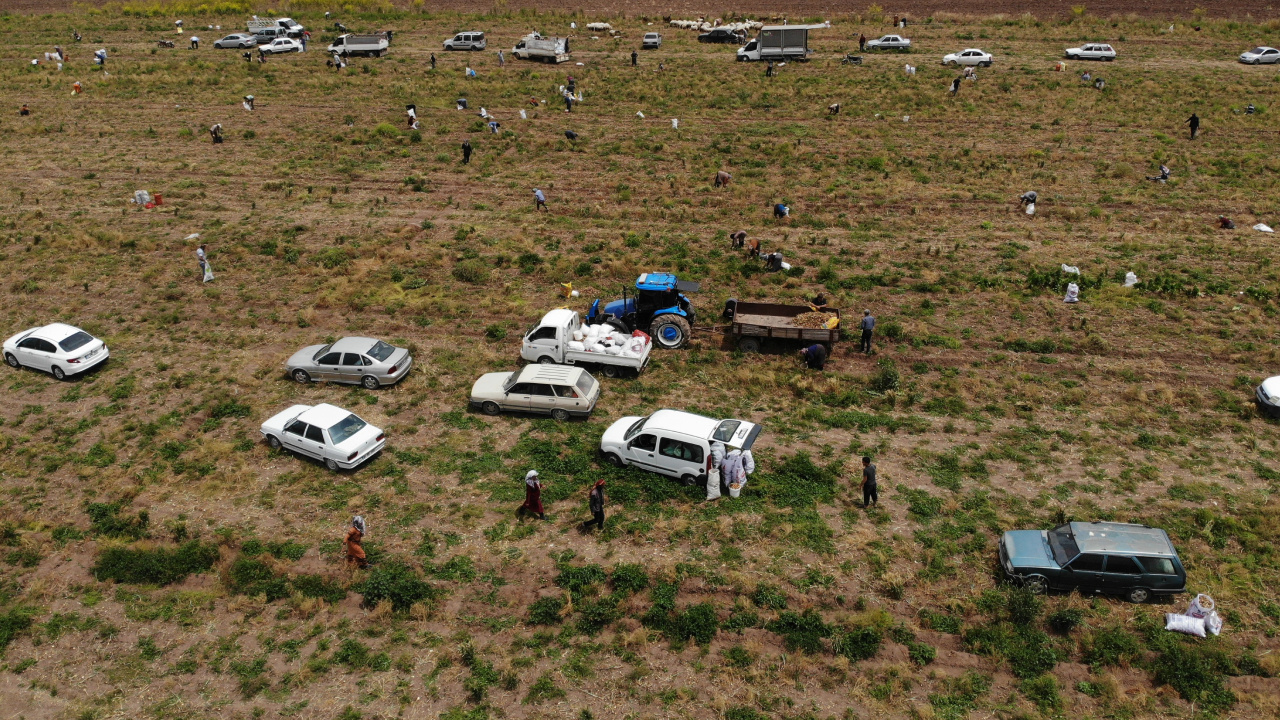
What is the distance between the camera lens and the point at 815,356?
78.0 ft

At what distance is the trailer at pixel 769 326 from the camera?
24.2 m

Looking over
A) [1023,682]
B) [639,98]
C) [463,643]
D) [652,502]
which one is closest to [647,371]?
[652,502]

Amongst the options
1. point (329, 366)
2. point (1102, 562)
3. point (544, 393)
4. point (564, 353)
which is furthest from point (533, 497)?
point (1102, 562)

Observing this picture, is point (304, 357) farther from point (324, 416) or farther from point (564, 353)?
point (564, 353)

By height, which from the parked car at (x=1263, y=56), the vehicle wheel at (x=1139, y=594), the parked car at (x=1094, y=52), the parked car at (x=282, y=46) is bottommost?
the vehicle wheel at (x=1139, y=594)

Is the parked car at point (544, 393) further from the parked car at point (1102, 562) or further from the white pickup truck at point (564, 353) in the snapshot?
the parked car at point (1102, 562)

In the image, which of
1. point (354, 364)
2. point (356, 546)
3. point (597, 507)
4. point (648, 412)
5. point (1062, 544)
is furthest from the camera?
point (354, 364)

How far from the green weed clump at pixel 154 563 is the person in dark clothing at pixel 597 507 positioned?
27.6 ft

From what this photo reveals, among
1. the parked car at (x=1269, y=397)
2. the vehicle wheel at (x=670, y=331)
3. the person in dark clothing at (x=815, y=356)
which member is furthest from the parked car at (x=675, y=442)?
the parked car at (x=1269, y=397)

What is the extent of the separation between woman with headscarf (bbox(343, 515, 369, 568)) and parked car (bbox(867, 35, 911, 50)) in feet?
185

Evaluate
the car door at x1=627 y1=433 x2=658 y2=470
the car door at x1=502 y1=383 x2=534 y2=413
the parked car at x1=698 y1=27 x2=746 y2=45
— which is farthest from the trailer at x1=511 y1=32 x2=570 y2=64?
the car door at x1=627 y1=433 x2=658 y2=470

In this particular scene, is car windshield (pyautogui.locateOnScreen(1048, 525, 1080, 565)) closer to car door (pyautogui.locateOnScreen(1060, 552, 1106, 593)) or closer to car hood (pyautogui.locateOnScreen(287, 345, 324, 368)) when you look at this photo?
car door (pyautogui.locateOnScreen(1060, 552, 1106, 593))

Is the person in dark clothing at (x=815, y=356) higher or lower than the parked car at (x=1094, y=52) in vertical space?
lower

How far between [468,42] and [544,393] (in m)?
49.9
